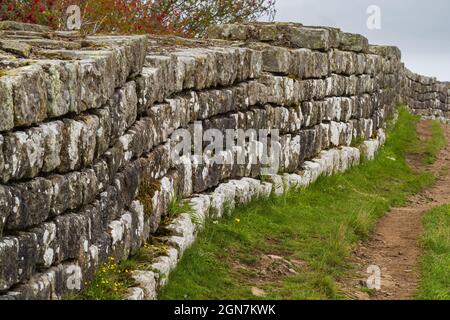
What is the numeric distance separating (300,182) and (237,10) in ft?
35.1

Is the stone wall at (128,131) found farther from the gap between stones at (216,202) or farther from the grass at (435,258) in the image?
the grass at (435,258)

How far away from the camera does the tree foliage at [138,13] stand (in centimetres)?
1641

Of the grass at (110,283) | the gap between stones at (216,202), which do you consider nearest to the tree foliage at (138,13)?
the gap between stones at (216,202)

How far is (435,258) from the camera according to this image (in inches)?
420

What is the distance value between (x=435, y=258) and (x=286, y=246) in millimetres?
1621

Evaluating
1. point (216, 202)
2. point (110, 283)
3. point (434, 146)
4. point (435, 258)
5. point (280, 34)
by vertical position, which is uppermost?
point (280, 34)

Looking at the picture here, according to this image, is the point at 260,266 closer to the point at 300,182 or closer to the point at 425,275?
the point at 425,275

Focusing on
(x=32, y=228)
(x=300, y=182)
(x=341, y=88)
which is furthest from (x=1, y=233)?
(x=341, y=88)

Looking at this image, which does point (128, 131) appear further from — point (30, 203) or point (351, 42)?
point (351, 42)

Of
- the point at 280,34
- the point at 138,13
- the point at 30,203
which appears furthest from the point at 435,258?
the point at 138,13

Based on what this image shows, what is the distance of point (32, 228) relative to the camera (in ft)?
20.5

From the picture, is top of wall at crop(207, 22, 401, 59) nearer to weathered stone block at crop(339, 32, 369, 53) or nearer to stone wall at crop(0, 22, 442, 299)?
stone wall at crop(0, 22, 442, 299)

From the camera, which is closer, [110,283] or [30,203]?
[30,203]

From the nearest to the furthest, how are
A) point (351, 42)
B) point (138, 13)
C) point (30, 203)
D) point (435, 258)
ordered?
point (30, 203)
point (435, 258)
point (351, 42)
point (138, 13)
